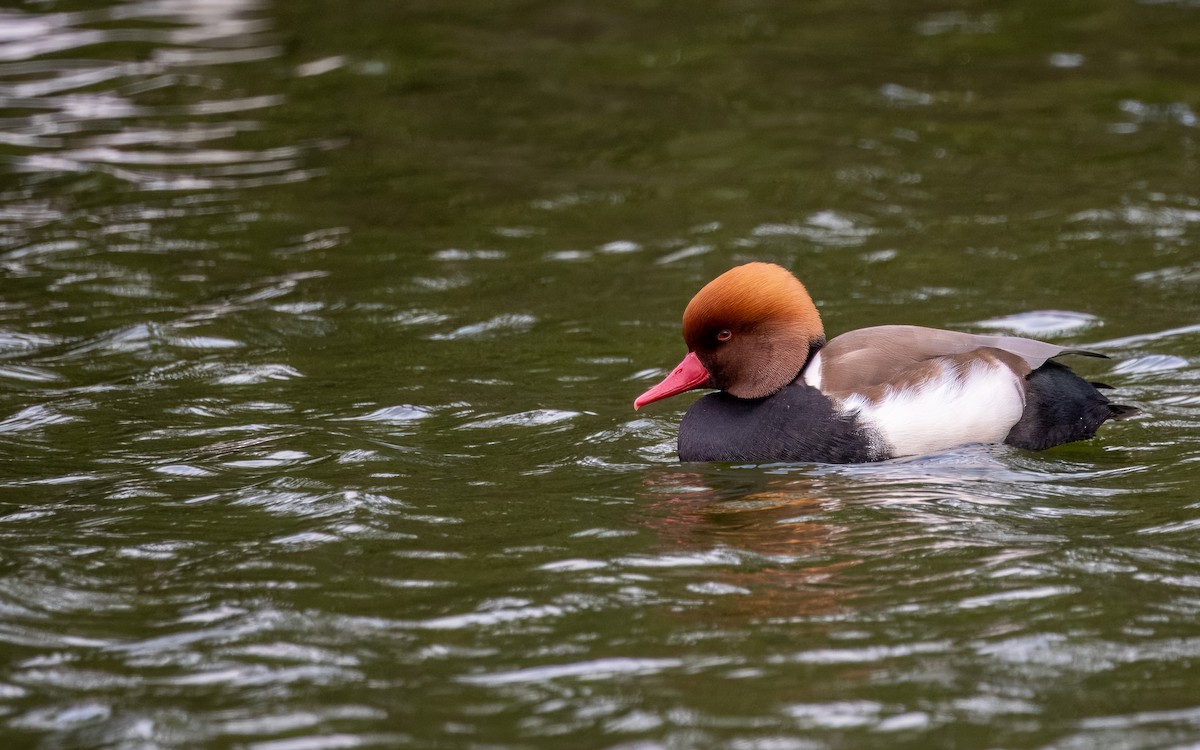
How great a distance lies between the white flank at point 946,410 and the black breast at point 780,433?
0.09 meters

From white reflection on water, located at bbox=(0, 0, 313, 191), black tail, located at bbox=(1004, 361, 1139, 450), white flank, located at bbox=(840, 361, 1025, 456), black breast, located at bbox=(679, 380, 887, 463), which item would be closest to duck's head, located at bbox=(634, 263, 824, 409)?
black breast, located at bbox=(679, 380, 887, 463)

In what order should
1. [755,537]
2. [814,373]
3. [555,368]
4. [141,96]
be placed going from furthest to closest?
[141,96], [555,368], [814,373], [755,537]

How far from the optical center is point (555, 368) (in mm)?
8359

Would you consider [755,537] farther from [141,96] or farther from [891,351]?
[141,96]

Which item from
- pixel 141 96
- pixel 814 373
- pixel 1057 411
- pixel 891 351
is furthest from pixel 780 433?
pixel 141 96

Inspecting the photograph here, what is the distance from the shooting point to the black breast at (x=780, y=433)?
616 centimetres

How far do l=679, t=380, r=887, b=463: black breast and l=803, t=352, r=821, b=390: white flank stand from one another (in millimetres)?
25

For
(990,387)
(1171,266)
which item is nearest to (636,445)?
(990,387)

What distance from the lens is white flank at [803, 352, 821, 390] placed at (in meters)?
6.29

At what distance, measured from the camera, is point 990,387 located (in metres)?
6.28

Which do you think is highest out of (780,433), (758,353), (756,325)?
(756,325)

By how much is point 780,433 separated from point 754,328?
472 millimetres

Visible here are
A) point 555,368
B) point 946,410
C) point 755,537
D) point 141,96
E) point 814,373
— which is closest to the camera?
point 755,537

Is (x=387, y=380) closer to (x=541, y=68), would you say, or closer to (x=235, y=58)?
(x=541, y=68)
